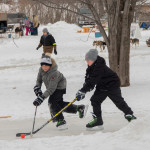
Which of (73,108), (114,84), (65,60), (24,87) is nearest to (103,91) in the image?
(114,84)

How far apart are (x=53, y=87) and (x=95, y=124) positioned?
930 millimetres

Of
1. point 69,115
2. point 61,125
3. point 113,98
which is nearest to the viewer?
point 113,98

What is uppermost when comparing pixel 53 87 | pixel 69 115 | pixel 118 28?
pixel 118 28

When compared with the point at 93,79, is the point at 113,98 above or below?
below

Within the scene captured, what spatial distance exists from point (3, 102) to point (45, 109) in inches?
59.7

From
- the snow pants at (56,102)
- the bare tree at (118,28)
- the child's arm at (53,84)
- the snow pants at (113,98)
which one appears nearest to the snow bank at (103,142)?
the snow pants at (113,98)

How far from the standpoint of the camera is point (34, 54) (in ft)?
68.3

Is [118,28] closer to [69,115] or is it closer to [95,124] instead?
[69,115]

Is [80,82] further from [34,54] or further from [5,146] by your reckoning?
[34,54]

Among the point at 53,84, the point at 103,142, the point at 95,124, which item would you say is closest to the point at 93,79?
the point at 53,84

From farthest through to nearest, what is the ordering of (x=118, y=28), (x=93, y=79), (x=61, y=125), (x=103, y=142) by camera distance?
(x=118, y=28) → (x=61, y=125) → (x=93, y=79) → (x=103, y=142)

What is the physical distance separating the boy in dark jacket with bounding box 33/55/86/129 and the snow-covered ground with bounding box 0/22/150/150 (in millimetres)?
294

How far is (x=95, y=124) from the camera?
6273 mm

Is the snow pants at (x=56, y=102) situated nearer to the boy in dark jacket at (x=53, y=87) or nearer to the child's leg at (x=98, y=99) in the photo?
the boy in dark jacket at (x=53, y=87)
